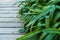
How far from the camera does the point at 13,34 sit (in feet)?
6.86

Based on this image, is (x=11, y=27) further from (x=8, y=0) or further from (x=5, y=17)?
(x=8, y=0)

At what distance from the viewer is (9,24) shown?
2.46 metres

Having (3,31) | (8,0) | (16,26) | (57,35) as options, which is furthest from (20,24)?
(8,0)

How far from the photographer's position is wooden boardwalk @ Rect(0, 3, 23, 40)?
2.05 meters

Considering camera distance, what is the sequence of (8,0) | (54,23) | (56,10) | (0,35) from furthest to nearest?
(8,0) < (0,35) < (56,10) < (54,23)

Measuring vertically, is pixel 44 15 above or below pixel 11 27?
above

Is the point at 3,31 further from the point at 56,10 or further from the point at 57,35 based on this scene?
the point at 57,35

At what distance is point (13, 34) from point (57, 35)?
766 millimetres

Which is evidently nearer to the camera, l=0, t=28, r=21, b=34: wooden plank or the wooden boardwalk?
the wooden boardwalk

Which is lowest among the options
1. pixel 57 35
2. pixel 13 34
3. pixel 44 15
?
pixel 13 34

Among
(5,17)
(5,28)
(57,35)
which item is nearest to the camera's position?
(57,35)

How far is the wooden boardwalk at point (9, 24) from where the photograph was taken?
2.05 m

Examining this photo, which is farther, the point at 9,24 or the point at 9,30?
the point at 9,24

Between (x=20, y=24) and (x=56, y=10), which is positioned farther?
(x=20, y=24)
